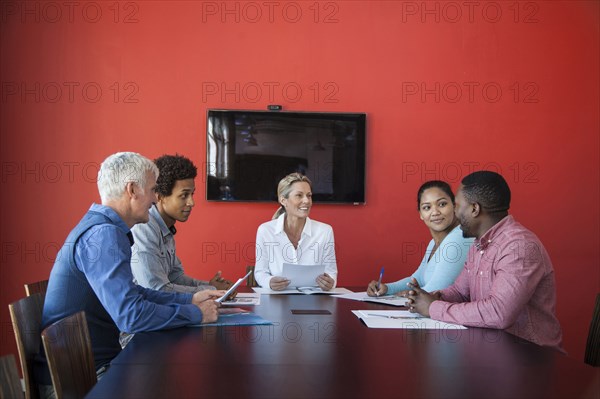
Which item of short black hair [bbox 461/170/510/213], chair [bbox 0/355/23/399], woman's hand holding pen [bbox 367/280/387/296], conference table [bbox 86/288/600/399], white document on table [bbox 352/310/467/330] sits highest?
short black hair [bbox 461/170/510/213]

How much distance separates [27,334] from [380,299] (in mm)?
1644

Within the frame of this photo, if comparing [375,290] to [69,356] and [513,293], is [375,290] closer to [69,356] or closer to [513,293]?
[513,293]

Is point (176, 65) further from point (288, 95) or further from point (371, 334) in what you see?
point (371, 334)

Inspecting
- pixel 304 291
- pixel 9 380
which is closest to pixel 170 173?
pixel 304 291

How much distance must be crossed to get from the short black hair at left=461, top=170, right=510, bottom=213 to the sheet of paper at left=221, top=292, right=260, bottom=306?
1.09 m

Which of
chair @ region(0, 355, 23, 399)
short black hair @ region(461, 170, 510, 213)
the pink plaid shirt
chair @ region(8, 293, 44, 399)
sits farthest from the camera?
short black hair @ region(461, 170, 510, 213)

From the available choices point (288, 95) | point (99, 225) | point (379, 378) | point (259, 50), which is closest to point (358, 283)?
point (288, 95)

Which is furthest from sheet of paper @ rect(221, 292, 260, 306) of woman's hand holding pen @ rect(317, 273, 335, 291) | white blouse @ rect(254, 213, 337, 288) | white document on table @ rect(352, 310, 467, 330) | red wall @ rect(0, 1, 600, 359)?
red wall @ rect(0, 1, 600, 359)

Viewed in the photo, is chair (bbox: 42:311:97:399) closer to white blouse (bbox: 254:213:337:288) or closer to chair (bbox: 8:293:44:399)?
chair (bbox: 8:293:44:399)

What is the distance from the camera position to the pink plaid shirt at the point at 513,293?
1.98m

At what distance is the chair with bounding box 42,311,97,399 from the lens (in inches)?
55.1

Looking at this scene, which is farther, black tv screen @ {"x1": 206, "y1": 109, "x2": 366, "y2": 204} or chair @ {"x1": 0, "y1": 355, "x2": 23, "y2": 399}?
black tv screen @ {"x1": 206, "y1": 109, "x2": 366, "y2": 204}

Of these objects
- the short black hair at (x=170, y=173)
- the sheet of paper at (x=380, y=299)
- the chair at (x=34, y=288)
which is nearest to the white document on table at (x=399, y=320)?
the sheet of paper at (x=380, y=299)

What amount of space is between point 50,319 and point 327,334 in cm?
95
